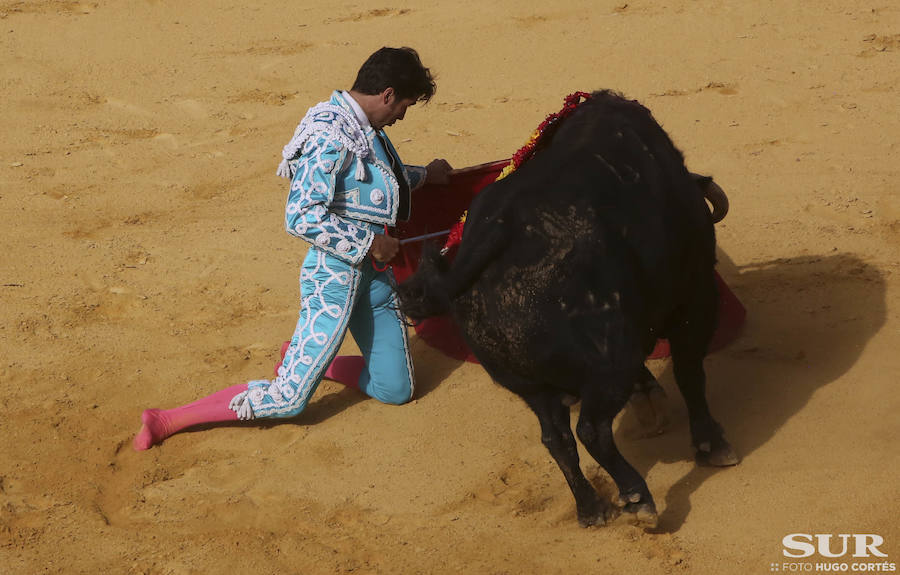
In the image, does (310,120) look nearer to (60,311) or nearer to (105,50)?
(60,311)

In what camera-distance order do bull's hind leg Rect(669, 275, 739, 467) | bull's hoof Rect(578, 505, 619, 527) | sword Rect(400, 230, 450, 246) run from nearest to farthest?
bull's hoof Rect(578, 505, 619, 527)
bull's hind leg Rect(669, 275, 739, 467)
sword Rect(400, 230, 450, 246)

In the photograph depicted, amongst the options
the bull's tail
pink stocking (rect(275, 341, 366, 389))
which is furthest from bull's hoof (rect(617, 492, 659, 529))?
pink stocking (rect(275, 341, 366, 389))

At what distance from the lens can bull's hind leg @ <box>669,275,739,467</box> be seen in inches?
142

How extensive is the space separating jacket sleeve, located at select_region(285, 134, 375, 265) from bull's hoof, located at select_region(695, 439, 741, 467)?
140 centimetres

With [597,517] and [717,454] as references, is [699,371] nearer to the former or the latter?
[717,454]

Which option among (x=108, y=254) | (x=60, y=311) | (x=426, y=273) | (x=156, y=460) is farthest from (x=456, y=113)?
(x=426, y=273)

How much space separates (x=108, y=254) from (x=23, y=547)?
2.33 m

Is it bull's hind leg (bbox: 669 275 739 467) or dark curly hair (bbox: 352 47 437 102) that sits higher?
dark curly hair (bbox: 352 47 437 102)

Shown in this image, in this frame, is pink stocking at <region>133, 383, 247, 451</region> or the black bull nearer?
the black bull

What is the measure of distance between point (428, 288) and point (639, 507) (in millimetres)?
906

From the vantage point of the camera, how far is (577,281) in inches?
116

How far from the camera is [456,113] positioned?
6.83 metres

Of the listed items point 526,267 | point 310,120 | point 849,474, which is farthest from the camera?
point 310,120

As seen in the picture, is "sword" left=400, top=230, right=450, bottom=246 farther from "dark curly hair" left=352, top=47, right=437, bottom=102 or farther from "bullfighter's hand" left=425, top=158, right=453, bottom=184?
"dark curly hair" left=352, top=47, right=437, bottom=102
